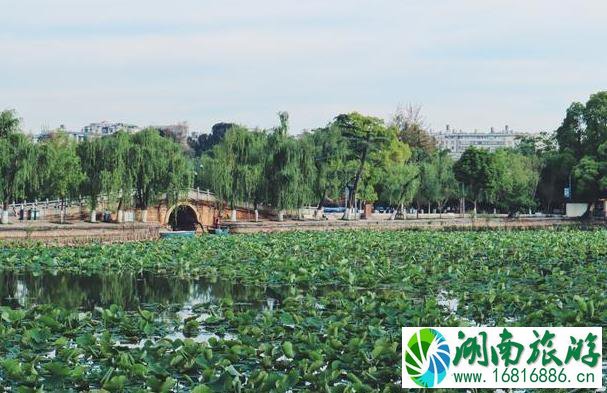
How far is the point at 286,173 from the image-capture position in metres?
48.3

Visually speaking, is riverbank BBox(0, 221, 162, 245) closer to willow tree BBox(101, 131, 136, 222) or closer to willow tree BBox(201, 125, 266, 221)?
willow tree BBox(101, 131, 136, 222)

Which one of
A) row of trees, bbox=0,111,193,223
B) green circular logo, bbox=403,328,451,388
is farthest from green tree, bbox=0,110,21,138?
green circular logo, bbox=403,328,451,388

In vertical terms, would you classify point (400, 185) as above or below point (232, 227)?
above

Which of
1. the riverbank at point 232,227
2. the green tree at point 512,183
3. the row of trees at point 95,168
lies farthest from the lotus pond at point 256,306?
the green tree at point 512,183

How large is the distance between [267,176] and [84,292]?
2874 cm

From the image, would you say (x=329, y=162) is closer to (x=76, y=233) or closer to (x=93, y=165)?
(x=93, y=165)

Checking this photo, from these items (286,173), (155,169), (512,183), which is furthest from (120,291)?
(512,183)

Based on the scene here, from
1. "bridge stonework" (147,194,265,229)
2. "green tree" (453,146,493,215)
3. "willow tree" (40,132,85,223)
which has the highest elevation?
"green tree" (453,146,493,215)

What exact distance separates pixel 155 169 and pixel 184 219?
36.7ft

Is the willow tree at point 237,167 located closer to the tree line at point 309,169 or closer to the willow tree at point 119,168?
the tree line at point 309,169

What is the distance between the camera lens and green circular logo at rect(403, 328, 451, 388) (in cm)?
1041

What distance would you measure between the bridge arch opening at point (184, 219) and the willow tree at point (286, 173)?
525 centimetres

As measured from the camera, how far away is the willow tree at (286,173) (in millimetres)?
48781

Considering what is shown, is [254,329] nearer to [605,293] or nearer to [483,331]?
[483,331]
